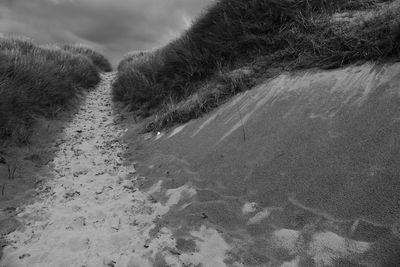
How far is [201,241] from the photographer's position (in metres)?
3.04

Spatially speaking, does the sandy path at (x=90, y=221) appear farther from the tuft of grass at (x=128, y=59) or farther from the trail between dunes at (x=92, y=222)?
the tuft of grass at (x=128, y=59)

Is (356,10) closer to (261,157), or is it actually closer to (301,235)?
(261,157)

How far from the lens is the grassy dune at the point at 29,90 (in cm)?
574

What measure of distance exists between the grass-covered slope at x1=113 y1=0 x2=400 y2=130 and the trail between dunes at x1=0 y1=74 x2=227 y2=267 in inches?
61.9

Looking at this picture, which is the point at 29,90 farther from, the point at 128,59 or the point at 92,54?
the point at 92,54

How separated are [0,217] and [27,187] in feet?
2.65

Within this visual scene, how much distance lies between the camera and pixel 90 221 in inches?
142

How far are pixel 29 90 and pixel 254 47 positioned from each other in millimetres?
4686

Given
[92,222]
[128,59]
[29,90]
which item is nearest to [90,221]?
[92,222]

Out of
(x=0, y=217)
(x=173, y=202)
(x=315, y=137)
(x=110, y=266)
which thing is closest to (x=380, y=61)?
(x=315, y=137)

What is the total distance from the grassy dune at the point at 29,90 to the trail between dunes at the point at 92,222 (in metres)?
1.06

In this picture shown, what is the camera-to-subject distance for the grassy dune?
5738 mm

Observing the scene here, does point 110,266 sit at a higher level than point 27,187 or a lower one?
lower

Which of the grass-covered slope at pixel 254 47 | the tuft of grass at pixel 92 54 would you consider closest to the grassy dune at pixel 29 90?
Result: the grass-covered slope at pixel 254 47
